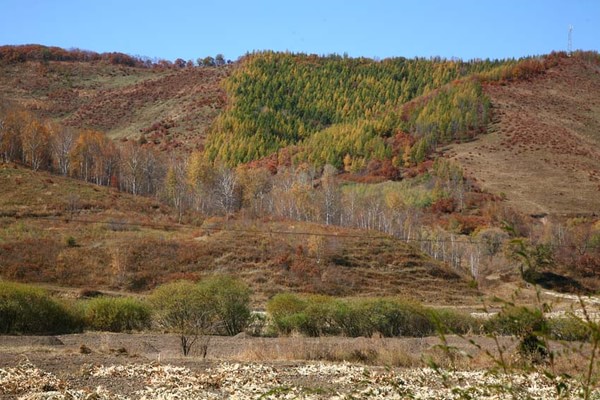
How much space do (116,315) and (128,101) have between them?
15070 cm

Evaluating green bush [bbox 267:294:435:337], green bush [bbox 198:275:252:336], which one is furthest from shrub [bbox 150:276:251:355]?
green bush [bbox 267:294:435:337]

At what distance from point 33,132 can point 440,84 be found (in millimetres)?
121008

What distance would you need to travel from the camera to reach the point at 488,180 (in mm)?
105500

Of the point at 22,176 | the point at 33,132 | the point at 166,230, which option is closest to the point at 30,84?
the point at 33,132

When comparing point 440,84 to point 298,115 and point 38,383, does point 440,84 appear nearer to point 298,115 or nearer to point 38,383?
point 298,115

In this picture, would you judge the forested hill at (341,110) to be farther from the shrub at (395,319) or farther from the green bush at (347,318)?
the green bush at (347,318)

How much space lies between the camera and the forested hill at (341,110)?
5325 inches

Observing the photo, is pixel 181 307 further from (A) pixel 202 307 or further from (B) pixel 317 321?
(B) pixel 317 321

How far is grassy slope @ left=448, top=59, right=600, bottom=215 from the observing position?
97688 mm

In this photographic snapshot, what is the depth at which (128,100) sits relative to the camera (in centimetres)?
17212

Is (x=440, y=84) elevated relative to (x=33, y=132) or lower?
elevated

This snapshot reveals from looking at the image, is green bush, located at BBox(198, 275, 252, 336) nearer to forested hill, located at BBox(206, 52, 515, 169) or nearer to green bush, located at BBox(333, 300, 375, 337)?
green bush, located at BBox(333, 300, 375, 337)

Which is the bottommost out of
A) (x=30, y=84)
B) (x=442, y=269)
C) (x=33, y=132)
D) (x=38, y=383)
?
(x=442, y=269)

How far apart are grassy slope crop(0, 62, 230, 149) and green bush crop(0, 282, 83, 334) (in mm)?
117863
